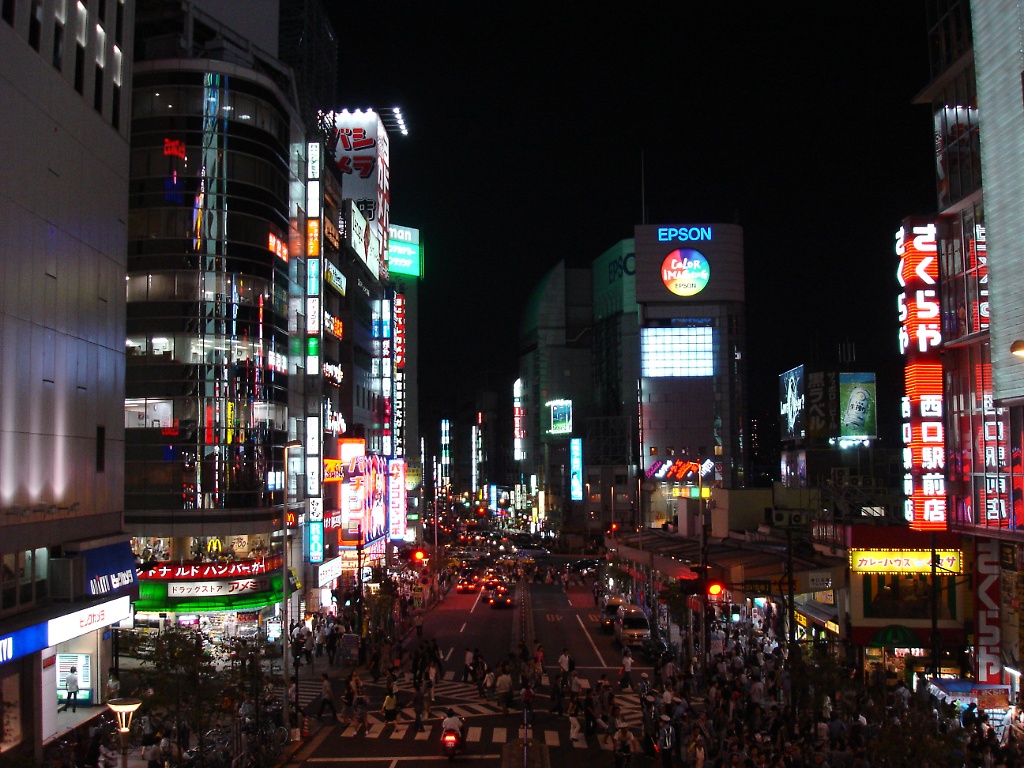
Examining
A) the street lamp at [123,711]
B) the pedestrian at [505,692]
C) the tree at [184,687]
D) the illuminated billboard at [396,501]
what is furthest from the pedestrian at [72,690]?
the illuminated billboard at [396,501]

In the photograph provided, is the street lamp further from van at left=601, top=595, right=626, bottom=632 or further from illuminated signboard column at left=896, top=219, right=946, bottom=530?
van at left=601, top=595, right=626, bottom=632

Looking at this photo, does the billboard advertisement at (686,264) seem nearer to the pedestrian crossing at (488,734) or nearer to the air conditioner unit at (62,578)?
the pedestrian crossing at (488,734)

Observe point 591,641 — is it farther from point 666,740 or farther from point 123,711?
point 123,711

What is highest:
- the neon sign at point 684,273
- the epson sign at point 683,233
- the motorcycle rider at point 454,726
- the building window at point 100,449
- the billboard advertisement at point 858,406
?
the epson sign at point 683,233

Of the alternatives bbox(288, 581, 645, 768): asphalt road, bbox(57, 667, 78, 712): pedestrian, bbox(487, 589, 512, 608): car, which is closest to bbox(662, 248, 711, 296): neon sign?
bbox(487, 589, 512, 608): car

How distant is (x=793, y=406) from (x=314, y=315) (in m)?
53.9

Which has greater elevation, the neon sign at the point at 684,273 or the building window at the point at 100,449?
the neon sign at the point at 684,273

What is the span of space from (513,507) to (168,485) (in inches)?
5894

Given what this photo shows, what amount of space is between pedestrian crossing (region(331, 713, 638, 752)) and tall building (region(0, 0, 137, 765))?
7.87 meters

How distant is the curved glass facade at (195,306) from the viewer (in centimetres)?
4519

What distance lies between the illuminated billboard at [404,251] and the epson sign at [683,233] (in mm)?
33268

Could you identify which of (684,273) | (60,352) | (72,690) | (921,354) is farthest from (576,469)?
(60,352)

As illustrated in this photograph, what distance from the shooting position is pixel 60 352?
2542cm

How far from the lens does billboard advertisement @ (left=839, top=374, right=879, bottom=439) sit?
8512 centimetres
